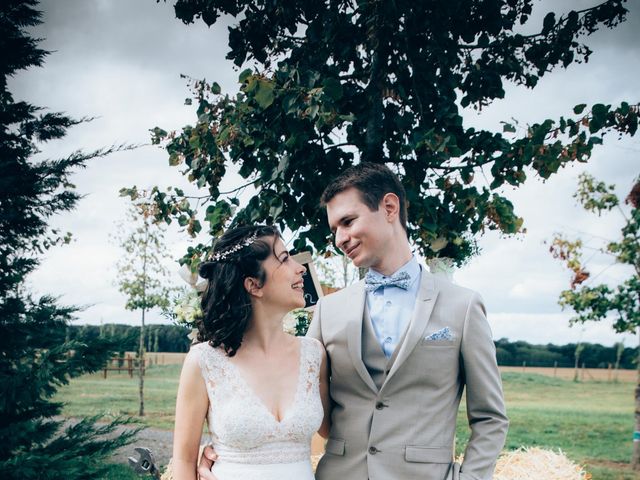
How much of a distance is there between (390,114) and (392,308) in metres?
2.49

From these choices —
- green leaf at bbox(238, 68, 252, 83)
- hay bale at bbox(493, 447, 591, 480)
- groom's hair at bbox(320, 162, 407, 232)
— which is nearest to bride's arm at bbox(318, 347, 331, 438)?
groom's hair at bbox(320, 162, 407, 232)

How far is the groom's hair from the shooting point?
2.66 metres

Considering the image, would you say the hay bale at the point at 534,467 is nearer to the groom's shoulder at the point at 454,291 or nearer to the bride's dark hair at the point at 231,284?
the bride's dark hair at the point at 231,284

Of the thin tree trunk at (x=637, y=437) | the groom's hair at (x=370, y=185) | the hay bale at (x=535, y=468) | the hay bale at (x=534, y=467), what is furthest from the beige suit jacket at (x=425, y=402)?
the thin tree trunk at (x=637, y=437)

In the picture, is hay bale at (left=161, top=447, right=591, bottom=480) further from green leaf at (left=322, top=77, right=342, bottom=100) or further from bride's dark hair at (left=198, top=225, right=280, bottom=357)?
green leaf at (left=322, top=77, right=342, bottom=100)

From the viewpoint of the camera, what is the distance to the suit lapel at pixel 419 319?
2443mm

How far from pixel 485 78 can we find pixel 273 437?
11.8ft

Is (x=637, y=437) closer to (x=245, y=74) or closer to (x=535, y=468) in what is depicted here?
(x=535, y=468)

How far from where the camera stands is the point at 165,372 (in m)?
30.0

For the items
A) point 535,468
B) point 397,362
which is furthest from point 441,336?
point 535,468

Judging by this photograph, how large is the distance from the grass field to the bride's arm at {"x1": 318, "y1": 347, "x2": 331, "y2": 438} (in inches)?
170

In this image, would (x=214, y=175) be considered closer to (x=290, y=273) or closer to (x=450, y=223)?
(x=450, y=223)

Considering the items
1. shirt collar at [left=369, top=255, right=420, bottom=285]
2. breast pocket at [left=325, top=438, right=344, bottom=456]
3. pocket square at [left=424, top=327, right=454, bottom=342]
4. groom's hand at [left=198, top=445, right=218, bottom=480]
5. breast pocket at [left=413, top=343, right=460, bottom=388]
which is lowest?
groom's hand at [left=198, top=445, right=218, bottom=480]

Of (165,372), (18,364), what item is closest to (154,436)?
(18,364)
